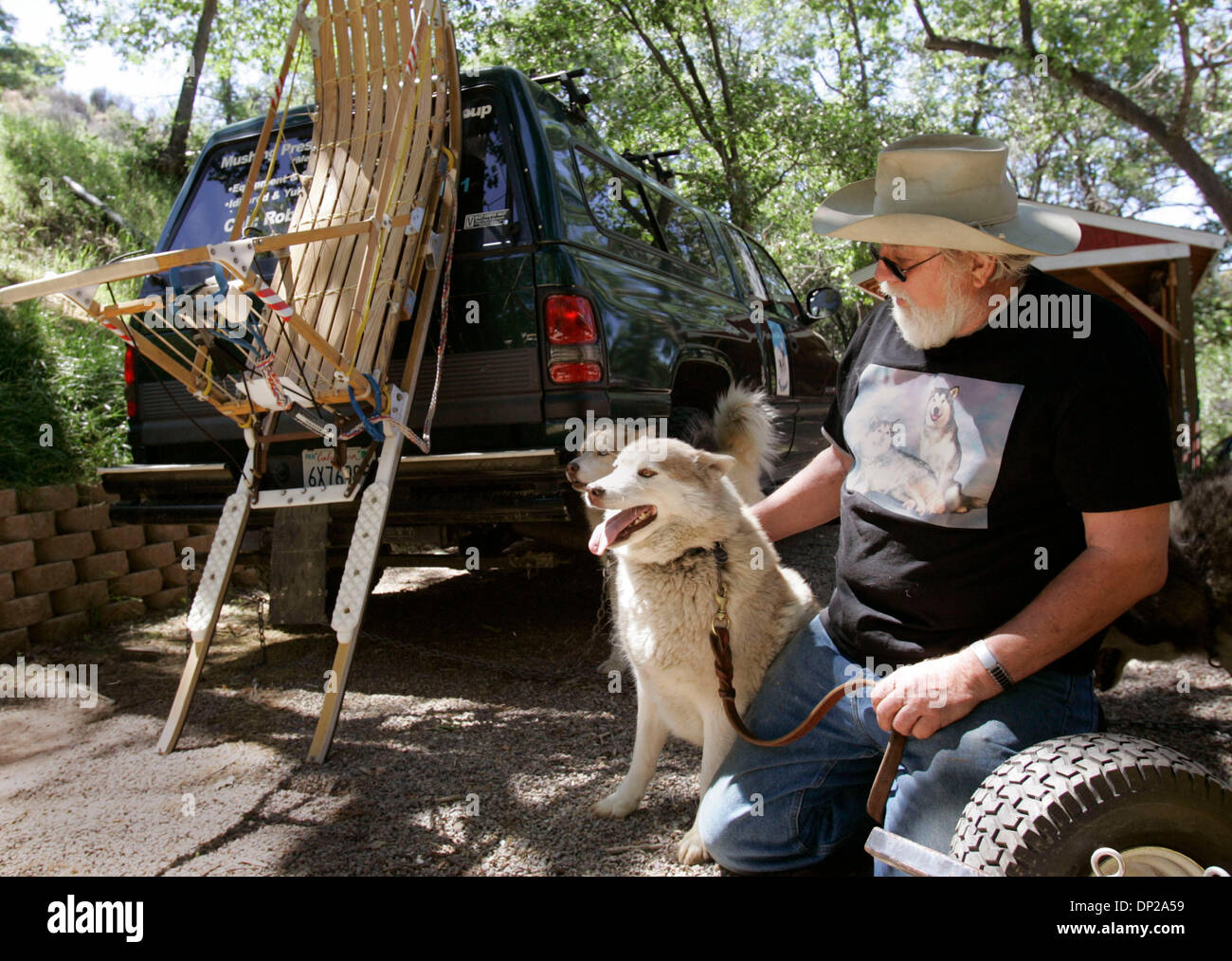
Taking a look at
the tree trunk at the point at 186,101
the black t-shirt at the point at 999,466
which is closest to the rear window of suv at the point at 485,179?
the black t-shirt at the point at 999,466

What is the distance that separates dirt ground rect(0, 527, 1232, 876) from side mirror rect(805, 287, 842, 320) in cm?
292

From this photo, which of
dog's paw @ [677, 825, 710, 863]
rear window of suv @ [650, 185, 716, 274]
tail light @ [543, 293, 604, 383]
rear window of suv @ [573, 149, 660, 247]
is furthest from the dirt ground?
rear window of suv @ [650, 185, 716, 274]

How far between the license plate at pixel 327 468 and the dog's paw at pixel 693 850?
2125mm

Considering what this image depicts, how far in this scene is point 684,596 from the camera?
2785 millimetres

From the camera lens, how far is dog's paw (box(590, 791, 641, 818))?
2947mm

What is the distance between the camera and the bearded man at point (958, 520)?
6.73ft

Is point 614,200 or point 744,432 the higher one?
point 614,200

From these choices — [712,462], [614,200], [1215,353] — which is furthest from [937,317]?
[1215,353]

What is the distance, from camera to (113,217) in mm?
11969

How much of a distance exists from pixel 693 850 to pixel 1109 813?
1.27 meters

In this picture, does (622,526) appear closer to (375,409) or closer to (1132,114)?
(375,409)

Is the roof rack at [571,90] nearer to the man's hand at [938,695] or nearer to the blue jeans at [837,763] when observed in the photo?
the blue jeans at [837,763]

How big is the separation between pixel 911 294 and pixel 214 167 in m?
4.32
